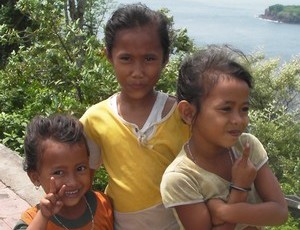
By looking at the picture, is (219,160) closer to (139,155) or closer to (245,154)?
(245,154)

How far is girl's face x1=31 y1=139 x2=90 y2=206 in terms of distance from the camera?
1.80 m

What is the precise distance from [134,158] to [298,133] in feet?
37.9

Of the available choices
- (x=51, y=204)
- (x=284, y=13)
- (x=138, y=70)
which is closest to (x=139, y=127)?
(x=138, y=70)

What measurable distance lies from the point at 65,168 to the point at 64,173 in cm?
2

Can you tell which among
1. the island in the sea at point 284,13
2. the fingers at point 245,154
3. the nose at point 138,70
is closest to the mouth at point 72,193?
the nose at point 138,70

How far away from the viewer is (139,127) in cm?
187

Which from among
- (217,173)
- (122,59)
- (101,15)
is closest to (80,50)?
→ (101,15)

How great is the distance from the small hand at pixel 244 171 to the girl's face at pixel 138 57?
437 millimetres

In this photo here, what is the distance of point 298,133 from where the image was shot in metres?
12.8

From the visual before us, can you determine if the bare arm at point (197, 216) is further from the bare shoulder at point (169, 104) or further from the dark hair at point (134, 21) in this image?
the dark hair at point (134, 21)

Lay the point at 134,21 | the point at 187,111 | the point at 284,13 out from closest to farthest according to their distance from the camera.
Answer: the point at 187,111
the point at 134,21
the point at 284,13

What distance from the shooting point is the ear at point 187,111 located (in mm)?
1729

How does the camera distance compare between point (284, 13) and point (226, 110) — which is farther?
point (284, 13)

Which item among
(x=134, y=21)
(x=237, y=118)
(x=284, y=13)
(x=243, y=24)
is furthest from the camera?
(x=243, y=24)
